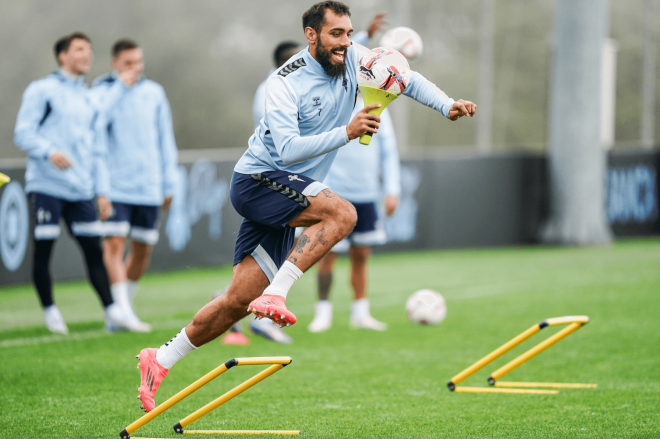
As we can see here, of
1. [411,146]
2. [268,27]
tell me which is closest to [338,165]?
[411,146]

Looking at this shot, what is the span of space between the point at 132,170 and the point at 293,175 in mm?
3599

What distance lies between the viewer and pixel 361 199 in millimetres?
7633

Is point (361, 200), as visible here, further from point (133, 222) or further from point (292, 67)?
point (292, 67)

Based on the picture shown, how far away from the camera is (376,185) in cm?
780

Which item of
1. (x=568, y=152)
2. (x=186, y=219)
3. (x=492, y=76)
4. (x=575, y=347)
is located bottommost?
(x=575, y=347)

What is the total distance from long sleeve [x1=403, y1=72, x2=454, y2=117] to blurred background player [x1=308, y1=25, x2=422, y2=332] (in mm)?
2889

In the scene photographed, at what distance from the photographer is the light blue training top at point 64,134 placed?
711cm

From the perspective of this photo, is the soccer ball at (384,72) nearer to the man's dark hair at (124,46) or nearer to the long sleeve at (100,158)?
the man's dark hair at (124,46)

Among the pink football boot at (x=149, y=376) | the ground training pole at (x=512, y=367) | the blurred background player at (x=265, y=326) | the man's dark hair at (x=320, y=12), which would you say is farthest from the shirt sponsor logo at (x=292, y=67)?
the blurred background player at (x=265, y=326)

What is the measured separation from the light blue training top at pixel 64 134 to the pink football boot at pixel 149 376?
2.97 m

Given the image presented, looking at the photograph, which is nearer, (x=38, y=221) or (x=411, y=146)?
(x=38, y=221)

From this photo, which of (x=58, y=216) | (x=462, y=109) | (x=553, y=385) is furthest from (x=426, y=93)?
(x=58, y=216)

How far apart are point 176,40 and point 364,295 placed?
10.7m

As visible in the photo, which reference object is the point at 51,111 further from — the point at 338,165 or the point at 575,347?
the point at 575,347
